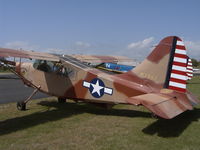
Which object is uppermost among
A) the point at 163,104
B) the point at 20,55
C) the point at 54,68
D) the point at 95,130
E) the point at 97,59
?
the point at 20,55

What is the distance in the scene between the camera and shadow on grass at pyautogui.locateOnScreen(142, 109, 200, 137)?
5.69 metres

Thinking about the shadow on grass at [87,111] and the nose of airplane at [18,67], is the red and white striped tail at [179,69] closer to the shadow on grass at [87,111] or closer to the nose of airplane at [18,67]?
the shadow on grass at [87,111]

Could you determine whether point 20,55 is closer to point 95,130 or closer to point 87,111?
point 87,111

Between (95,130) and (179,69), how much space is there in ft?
9.87

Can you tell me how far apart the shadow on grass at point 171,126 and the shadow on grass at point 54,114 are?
985 millimetres

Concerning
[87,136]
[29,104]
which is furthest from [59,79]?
[87,136]

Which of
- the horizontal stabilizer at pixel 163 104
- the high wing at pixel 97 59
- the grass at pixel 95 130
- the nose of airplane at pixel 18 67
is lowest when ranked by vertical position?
the grass at pixel 95 130

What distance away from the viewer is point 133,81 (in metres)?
7.28

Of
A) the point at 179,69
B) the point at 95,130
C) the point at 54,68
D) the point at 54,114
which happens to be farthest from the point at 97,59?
the point at 95,130

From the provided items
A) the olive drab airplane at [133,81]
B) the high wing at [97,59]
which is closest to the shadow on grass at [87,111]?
the olive drab airplane at [133,81]

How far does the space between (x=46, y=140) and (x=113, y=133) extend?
1.63m

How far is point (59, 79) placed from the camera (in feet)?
28.1

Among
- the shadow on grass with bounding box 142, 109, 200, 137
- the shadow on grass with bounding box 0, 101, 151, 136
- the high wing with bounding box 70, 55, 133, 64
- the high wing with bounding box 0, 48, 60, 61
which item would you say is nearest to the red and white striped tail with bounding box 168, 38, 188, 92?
the shadow on grass with bounding box 142, 109, 200, 137

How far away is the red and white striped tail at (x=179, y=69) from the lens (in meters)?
6.66
